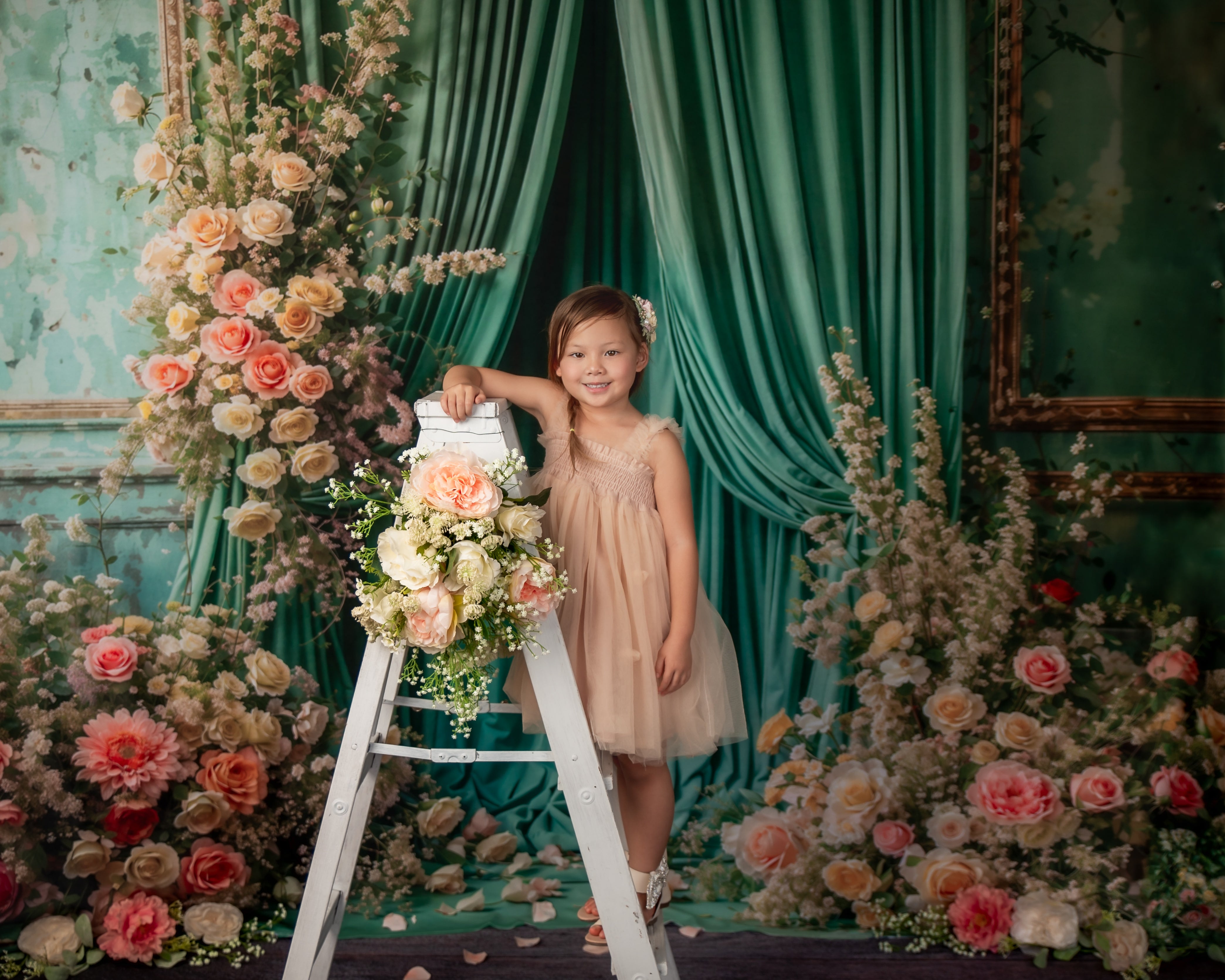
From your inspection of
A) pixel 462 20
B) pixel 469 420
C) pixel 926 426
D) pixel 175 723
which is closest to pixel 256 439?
pixel 175 723

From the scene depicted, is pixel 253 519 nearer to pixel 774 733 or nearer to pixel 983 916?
pixel 774 733

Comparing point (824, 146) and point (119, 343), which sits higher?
point (824, 146)

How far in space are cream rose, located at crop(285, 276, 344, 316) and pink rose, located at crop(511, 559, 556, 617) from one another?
119cm

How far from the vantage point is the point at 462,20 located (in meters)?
2.50

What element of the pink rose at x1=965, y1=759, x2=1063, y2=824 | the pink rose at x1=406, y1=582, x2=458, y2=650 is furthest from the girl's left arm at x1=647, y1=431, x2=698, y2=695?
the pink rose at x1=965, y1=759, x2=1063, y2=824

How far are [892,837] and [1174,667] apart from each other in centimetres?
81

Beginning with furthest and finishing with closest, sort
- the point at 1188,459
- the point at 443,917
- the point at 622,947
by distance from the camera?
the point at 1188,459, the point at 443,917, the point at 622,947

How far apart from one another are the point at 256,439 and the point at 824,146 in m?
1.70

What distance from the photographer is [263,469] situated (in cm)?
240

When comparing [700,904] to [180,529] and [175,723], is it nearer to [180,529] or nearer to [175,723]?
[175,723]

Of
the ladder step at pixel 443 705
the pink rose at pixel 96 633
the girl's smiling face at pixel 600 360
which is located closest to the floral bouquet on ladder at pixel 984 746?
the girl's smiling face at pixel 600 360

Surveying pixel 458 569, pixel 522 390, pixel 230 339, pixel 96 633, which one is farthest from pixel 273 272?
pixel 458 569

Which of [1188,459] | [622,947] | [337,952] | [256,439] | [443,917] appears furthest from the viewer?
[1188,459]

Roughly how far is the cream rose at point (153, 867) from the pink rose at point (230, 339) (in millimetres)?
1189
